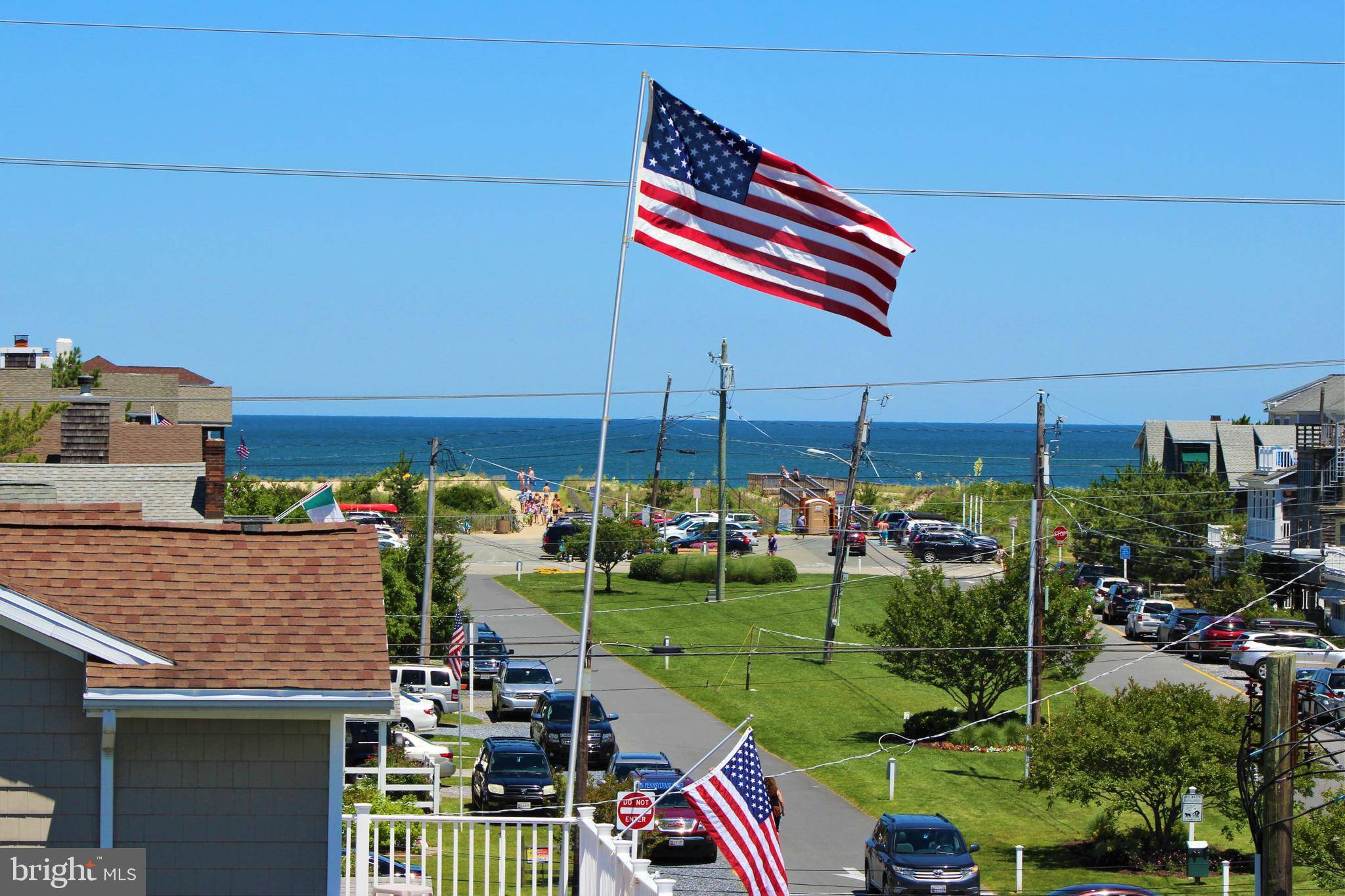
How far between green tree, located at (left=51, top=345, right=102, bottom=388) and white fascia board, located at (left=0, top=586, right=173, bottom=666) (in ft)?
175

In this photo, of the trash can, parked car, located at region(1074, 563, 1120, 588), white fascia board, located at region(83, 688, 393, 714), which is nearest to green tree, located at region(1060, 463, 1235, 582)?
parked car, located at region(1074, 563, 1120, 588)

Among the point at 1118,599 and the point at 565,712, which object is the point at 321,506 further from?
the point at 1118,599

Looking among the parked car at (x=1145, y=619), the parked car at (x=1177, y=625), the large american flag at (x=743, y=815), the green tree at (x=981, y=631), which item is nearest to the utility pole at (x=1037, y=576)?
the green tree at (x=981, y=631)

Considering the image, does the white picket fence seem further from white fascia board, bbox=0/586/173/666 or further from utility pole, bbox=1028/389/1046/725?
utility pole, bbox=1028/389/1046/725

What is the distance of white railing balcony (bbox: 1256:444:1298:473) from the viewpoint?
67125 mm

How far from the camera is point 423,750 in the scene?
107ft

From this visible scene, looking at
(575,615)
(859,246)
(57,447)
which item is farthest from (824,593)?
(859,246)

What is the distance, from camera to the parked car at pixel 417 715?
38062mm

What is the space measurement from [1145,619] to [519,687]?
25.7 meters

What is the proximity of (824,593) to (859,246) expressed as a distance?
49450mm

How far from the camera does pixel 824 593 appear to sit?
202 feet

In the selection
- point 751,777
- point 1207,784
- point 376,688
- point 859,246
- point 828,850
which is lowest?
point 828,850

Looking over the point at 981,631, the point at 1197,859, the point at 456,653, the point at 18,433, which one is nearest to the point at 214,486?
the point at 456,653

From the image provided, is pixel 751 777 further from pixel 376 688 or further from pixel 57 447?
pixel 57 447
